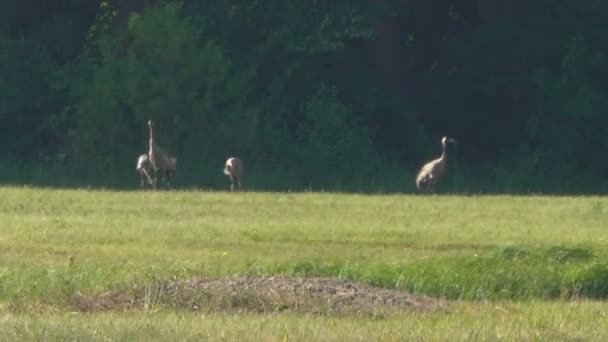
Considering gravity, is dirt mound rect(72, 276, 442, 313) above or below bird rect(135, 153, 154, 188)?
above

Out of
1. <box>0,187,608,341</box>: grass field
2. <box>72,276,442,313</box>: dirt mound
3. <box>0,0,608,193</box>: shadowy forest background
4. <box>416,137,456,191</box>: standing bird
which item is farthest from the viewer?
<box>0,0,608,193</box>: shadowy forest background

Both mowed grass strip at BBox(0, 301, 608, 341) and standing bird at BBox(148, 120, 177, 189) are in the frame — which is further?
standing bird at BBox(148, 120, 177, 189)

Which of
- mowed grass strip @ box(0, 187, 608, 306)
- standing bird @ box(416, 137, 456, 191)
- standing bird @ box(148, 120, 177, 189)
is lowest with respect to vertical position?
standing bird @ box(416, 137, 456, 191)

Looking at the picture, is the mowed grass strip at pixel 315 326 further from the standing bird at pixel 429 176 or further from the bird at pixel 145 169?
the standing bird at pixel 429 176

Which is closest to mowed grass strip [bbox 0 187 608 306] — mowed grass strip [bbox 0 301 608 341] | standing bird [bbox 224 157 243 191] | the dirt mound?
the dirt mound

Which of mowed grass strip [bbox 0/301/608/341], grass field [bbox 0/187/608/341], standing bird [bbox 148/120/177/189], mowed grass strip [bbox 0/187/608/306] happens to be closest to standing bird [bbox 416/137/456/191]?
mowed grass strip [bbox 0/187/608/306]

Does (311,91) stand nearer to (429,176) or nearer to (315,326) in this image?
(429,176)

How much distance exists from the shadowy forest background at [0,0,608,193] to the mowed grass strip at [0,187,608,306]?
21.0ft

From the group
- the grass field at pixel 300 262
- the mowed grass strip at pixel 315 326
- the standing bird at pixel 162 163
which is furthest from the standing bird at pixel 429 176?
the mowed grass strip at pixel 315 326

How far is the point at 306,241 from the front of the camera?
23.1 meters

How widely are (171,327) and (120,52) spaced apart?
1135 inches

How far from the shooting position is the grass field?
45.6ft

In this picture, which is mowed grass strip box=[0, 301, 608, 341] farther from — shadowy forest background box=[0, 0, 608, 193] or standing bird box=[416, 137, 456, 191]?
shadowy forest background box=[0, 0, 608, 193]

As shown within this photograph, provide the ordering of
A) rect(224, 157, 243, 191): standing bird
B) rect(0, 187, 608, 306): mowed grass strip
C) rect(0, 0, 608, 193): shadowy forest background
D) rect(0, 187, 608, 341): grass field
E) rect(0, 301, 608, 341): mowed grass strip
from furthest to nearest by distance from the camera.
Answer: rect(0, 0, 608, 193): shadowy forest background, rect(224, 157, 243, 191): standing bird, rect(0, 187, 608, 306): mowed grass strip, rect(0, 187, 608, 341): grass field, rect(0, 301, 608, 341): mowed grass strip
